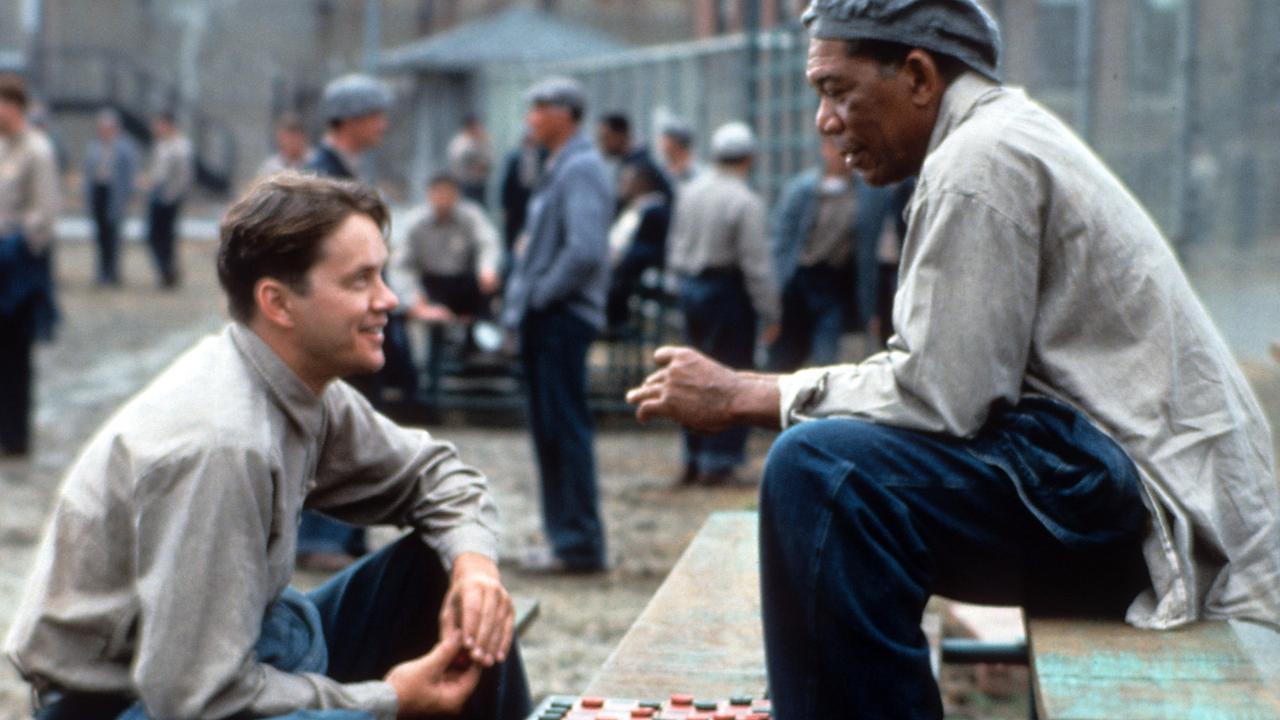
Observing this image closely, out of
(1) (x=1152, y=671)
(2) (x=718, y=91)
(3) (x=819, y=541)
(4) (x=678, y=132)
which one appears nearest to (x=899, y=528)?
(3) (x=819, y=541)

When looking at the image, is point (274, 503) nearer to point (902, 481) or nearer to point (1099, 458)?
point (902, 481)

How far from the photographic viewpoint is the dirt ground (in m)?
6.19

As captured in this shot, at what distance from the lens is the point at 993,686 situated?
5.97 m

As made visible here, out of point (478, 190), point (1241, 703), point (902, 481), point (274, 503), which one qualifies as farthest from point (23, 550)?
point (478, 190)

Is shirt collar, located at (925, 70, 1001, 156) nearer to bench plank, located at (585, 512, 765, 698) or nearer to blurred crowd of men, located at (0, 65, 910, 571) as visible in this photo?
bench plank, located at (585, 512, 765, 698)

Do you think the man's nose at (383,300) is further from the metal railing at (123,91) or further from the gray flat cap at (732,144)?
the metal railing at (123,91)

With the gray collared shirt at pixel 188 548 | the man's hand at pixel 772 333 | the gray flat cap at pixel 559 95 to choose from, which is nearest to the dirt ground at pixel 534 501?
the man's hand at pixel 772 333

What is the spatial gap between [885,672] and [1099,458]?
0.48 meters

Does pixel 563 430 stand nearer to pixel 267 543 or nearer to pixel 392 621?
pixel 392 621

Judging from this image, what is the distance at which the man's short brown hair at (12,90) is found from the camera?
1059cm

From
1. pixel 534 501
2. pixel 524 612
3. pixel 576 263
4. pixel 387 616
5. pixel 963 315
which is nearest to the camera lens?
pixel 963 315

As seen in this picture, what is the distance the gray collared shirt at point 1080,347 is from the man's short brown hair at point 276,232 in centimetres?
94

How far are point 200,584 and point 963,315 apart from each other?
1282mm

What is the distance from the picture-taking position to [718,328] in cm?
1021
